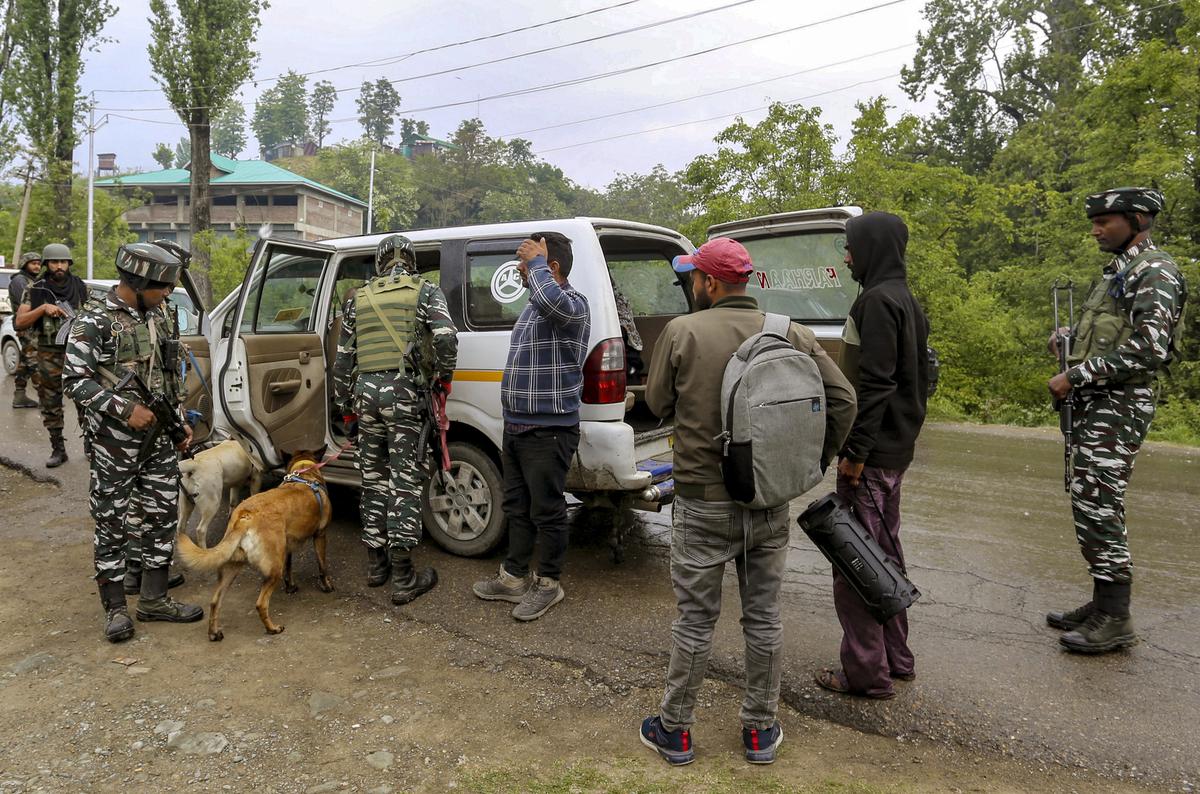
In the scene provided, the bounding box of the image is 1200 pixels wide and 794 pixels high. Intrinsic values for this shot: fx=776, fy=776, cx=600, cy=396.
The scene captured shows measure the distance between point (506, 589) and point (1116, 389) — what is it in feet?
10.6

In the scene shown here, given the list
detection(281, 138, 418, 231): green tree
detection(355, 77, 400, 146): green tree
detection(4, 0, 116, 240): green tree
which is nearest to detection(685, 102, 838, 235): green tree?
detection(4, 0, 116, 240): green tree

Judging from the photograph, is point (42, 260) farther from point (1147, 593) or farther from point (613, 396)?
point (1147, 593)

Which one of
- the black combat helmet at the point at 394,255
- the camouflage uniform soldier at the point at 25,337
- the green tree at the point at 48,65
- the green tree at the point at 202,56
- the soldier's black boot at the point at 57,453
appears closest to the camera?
the black combat helmet at the point at 394,255

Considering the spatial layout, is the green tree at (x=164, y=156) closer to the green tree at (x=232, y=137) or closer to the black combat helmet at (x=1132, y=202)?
the green tree at (x=232, y=137)

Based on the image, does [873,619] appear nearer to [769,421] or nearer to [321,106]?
[769,421]

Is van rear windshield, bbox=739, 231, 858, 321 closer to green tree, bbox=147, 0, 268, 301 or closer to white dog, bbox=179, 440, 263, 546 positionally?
white dog, bbox=179, 440, 263, 546

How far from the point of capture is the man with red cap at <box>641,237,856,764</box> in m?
2.83

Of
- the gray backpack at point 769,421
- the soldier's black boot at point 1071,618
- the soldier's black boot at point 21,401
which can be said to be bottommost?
the soldier's black boot at point 1071,618

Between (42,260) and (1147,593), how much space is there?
9460mm

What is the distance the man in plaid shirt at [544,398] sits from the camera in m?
4.00

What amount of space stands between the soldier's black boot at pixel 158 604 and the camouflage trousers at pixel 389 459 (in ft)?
3.28

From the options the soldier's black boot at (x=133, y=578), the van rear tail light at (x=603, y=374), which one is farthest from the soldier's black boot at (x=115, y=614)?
the van rear tail light at (x=603, y=374)

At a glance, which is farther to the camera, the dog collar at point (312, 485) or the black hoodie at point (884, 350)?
the dog collar at point (312, 485)

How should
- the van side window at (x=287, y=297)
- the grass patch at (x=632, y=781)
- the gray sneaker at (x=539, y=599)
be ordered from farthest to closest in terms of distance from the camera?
1. the van side window at (x=287, y=297)
2. the gray sneaker at (x=539, y=599)
3. the grass patch at (x=632, y=781)
